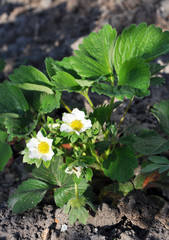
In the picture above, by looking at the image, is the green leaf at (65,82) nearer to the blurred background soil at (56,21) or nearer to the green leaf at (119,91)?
the green leaf at (119,91)

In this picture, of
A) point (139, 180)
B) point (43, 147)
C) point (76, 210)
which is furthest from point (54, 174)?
point (139, 180)

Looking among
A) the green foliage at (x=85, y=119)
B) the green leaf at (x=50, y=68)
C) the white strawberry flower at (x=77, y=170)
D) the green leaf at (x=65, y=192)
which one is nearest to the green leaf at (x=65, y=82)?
the green foliage at (x=85, y=119)

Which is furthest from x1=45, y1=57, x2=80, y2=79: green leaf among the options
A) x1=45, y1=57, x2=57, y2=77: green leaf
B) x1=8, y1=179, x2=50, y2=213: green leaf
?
x1=8, y1=179, x2=50, y2=213: green leaf

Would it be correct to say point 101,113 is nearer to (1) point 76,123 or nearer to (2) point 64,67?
(1) point 76,123

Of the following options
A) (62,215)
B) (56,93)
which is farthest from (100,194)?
(56,93)

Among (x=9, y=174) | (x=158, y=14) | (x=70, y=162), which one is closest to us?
(x=70, y=162)

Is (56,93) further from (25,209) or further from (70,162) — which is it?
(25,209)
